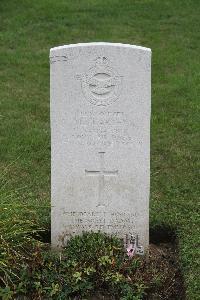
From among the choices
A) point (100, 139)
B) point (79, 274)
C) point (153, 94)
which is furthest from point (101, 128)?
point (153, 94)

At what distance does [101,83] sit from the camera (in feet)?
16.0

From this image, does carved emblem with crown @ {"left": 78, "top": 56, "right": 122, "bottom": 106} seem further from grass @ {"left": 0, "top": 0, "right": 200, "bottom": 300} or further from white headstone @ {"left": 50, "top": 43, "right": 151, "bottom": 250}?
grass @ {"left": 0, "top": 0, "right": 200, "bottom": 300}

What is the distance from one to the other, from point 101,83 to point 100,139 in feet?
1.36

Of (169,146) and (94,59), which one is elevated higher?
(94,59)

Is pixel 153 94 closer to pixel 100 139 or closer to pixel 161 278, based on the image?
pixel 100 139

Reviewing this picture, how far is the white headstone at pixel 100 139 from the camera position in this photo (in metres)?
4.80

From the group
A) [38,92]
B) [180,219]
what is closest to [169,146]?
[180,219]

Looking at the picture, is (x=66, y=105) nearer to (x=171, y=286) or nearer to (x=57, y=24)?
(x=171, y=286)

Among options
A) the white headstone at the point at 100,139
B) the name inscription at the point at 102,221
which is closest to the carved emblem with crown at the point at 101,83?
the white headstone at the point at 100,139

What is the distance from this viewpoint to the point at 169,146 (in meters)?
7.33

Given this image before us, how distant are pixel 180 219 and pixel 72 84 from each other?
1.59 meters

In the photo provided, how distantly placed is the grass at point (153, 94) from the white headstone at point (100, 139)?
1.20ft

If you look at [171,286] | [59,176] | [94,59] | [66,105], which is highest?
[94,59]

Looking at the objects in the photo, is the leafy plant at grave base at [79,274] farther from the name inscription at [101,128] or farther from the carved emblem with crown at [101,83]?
the carved emblem with crown at [101,83]
